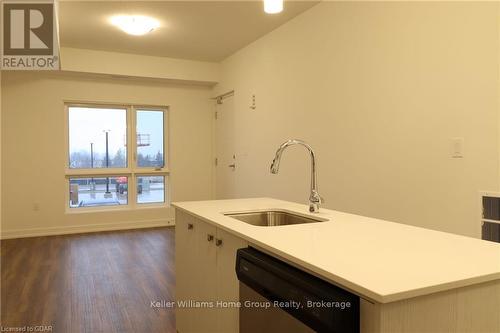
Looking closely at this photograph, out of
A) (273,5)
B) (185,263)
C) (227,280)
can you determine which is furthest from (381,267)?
(273,5)

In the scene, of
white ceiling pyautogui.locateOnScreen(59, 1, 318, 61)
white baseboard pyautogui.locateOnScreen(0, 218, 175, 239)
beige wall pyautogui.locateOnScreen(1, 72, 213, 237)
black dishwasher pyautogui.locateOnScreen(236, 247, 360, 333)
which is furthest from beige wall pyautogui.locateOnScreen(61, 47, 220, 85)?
black dishwasher pyautogui.locateOnScreen(236, 247, 360, 333)

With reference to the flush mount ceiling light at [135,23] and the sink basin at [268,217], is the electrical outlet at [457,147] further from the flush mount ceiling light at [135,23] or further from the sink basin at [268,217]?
the flush mount ceiling light at [135,23]

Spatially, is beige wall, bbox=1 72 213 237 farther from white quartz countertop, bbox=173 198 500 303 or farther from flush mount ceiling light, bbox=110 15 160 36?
white quartz countertop, bbox=173 198 500 303

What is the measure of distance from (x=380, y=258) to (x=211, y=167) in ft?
17.7

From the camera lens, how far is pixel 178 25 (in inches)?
168

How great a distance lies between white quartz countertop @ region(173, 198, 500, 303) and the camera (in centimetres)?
95

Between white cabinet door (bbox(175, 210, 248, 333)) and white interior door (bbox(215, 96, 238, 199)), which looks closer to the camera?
white cabinet door (bbox(175, 210, 248, 333))

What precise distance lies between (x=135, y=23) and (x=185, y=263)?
2.92 meters

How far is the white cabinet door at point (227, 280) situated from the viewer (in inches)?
63.4

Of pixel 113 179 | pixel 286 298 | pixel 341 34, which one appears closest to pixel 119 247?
pixel 113 179

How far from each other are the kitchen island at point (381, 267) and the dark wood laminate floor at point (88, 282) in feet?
3.38

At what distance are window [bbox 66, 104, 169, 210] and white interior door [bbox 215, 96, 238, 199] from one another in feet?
2.92

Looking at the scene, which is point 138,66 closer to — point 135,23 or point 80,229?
point 135,23

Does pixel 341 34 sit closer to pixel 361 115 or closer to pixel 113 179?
pixel 361 115
